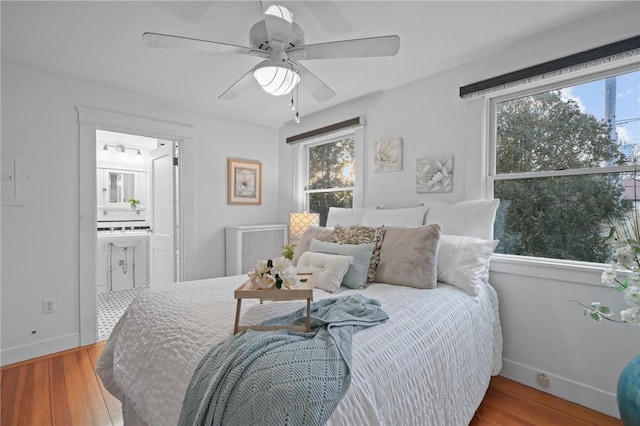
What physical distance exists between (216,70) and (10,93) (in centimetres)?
171

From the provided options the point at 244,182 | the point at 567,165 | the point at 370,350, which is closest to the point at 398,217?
the point at 567,165

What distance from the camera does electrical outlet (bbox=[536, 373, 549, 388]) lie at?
198 centimetres

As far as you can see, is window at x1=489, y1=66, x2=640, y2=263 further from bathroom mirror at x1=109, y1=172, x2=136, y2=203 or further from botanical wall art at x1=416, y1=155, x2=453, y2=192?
bathroom mirror at x1=109, y1=172, x2=136, y2=203

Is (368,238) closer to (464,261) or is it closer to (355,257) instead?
(355,257)

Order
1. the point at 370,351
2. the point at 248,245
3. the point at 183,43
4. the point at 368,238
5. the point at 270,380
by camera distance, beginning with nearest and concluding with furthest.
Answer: the point at 270,380 < the point at 370,351 < the point at 183,43 < the point at 368,238 < the point at 248,245

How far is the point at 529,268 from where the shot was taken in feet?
6.70

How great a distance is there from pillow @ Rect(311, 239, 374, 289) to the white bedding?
101 millimetres

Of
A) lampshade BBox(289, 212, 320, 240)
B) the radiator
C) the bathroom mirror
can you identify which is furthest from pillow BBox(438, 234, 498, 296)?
the bathroom mirror

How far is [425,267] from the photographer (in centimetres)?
185

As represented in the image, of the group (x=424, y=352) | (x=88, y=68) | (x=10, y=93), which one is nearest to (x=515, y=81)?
(x=424, y=352)

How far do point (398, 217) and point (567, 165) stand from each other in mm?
1179

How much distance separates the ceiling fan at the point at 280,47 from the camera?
147 cm

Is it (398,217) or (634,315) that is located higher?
(398,217)

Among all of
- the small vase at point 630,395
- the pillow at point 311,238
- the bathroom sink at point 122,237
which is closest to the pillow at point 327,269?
the pillow at point 311,238
